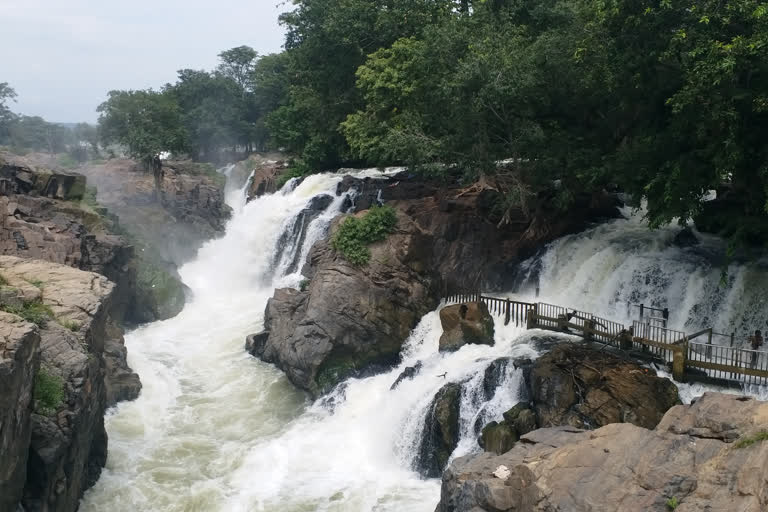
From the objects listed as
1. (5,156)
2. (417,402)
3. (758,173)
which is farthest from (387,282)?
(5,156)

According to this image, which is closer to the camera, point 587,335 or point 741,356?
point 741,356

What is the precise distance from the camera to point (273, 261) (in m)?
32.7

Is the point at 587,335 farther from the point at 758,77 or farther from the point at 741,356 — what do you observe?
the point at 758,77

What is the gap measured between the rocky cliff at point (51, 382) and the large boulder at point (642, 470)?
819 centimetres

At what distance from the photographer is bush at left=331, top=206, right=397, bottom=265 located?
2381 cm

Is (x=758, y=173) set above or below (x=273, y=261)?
above

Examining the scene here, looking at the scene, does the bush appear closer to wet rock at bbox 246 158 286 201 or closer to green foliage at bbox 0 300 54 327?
green foliage at bbox 0 300 54 327

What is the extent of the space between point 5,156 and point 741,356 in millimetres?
28991

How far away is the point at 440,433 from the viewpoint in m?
17.4

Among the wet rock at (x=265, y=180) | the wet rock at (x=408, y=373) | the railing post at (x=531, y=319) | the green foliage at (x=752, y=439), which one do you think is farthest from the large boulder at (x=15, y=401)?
the wet rock at (x=265, y=180)

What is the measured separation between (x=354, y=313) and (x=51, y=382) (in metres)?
10.3

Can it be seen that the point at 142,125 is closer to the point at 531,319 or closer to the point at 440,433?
the point at 531,319

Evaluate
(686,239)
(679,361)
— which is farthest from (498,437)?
(686,239)

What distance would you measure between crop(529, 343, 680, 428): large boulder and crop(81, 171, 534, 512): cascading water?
143 centimetres
